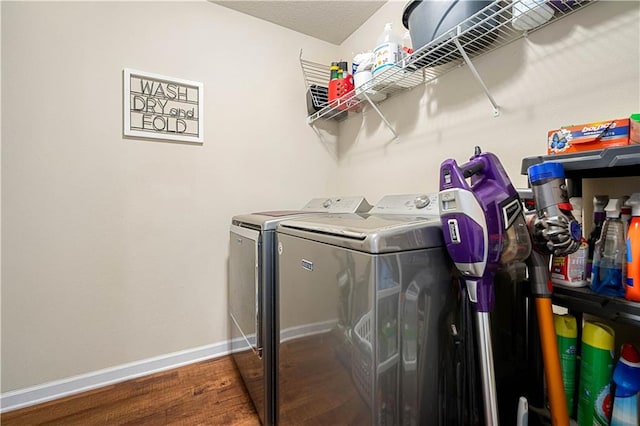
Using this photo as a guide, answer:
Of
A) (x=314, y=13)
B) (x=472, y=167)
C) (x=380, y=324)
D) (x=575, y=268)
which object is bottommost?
(x=380, y=324)

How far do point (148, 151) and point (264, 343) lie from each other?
1349 mm

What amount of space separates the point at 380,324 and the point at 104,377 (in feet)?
6.04

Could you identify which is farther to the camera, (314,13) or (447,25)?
(314,13)

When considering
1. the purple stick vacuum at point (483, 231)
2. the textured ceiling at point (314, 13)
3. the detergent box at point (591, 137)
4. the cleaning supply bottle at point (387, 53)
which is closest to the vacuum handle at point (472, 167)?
the purple stick vacuum at point (483, 231)

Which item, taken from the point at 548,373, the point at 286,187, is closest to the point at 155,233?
the point at 286,187

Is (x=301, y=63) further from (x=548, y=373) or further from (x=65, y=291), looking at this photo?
(x=548, y=373)

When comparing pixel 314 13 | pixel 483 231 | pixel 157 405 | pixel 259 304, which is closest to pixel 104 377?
pixel 157 405

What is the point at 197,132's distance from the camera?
1.92m

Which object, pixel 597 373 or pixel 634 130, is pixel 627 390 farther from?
pixel 634 130

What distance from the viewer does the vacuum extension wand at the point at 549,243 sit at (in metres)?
0.72

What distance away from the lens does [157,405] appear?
151 centimetres

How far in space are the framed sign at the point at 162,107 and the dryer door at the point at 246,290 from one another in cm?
73

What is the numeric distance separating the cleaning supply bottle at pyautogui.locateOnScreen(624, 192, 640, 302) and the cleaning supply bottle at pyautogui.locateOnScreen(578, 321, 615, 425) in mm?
147

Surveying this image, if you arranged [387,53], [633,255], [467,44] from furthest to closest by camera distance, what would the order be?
[387,53], [467,44], [633,255]
